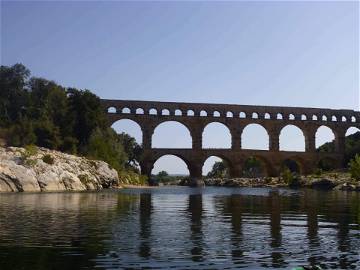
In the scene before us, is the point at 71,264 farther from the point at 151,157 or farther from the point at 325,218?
the point at 151,157

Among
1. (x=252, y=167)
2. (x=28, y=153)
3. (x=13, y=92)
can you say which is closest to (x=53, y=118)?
(x=13, y=92)

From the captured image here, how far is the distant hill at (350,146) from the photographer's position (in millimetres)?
101531

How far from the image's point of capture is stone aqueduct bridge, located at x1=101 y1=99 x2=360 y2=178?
324ft

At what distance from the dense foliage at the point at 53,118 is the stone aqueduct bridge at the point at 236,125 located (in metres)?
18.8

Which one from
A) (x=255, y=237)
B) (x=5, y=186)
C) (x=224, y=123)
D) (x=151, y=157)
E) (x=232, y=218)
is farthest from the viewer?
(x=224, y=123)

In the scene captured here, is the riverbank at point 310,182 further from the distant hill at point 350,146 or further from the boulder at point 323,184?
the distant hill at point 350,146

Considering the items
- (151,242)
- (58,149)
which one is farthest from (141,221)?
(58,149)

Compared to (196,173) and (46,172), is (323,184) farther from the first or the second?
(46,172)

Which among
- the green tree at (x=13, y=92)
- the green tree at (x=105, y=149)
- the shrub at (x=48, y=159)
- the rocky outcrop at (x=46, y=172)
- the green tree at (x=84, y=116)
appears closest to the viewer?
the rocky outcrop at (x=46, y=172)

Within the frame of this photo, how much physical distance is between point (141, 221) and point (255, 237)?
596cm

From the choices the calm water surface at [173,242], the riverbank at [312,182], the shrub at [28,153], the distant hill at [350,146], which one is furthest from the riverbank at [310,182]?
the calm water surface at [173,242]

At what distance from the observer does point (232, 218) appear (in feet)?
73.5

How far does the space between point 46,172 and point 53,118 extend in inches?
871

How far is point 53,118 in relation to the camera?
230 feet
